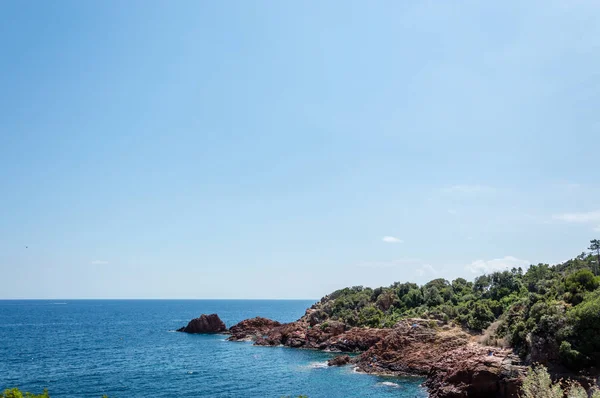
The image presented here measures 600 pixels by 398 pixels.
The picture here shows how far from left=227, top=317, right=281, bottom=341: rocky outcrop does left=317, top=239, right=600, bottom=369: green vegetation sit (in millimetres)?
15791

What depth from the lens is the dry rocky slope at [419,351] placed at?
46562mm

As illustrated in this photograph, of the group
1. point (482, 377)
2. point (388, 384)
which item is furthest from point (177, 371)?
point (482, 377)

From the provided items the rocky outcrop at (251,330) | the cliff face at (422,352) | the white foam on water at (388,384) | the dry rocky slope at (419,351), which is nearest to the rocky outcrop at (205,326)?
the rocky outcrop at (251,330)

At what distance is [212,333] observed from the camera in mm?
116500

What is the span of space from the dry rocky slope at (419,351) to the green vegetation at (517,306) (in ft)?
11.4

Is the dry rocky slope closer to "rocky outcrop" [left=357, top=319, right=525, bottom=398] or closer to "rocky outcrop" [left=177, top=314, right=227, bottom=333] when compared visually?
"rocky outcrop" [left=357, top=319, right=525, bottom=398]

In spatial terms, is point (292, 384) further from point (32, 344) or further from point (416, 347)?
point (32, 344)

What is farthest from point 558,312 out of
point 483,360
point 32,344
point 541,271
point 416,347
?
point 32,344

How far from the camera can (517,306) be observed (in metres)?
60.0

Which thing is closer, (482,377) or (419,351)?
(482,377)

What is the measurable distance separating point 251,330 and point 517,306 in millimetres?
69873

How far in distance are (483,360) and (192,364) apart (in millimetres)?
46434

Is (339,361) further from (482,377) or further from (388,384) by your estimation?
(482,377)

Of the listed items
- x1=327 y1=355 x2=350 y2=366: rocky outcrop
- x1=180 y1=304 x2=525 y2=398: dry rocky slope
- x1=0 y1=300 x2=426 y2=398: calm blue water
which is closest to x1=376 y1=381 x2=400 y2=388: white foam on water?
x1=0 y1=300 x2=426 y2=398: calm blue water
